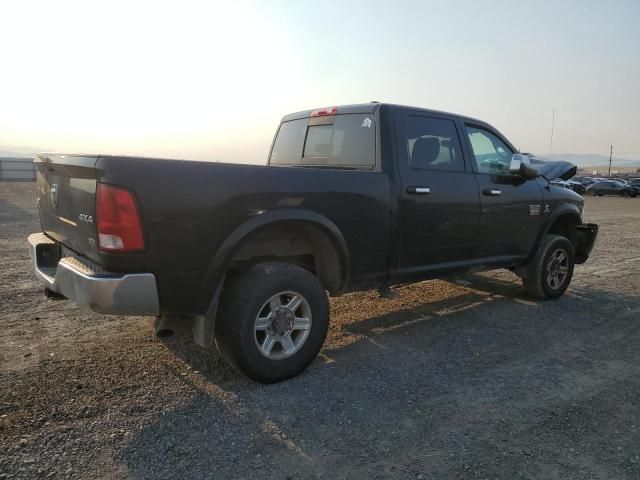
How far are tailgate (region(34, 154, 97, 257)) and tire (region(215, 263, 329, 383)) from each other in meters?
0.98

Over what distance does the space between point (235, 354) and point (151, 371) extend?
75cm

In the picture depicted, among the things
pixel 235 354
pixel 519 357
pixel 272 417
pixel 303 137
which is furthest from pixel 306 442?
pixel 303 137

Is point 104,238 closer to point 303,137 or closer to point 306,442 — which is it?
point 306,442

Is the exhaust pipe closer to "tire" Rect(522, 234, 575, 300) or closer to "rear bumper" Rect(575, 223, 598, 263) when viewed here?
"tire" Rect(522, 234, 575, 300)

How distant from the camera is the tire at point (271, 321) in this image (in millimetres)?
3387

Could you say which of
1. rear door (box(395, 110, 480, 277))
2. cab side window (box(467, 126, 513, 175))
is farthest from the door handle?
cab side window (box(467, 126, 513, 175))

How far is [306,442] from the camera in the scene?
9.33 feet

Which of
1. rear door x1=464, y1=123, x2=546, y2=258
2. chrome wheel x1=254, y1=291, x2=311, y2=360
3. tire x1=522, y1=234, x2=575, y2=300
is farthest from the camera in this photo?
tire x1=522, y1=234, x2=575, y2=300

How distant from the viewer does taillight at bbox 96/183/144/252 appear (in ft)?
9.39

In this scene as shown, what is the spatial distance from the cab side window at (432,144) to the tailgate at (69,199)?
2.59 meters

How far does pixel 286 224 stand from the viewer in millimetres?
3604

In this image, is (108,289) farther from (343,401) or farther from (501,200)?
(501,200)

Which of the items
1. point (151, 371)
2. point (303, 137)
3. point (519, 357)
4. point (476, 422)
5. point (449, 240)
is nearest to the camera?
point (476, 422)

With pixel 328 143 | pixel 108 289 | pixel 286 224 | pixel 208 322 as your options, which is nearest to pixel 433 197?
pixel 328 143
